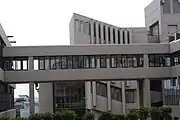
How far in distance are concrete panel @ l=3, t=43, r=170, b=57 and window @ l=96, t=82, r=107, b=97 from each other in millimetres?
12418

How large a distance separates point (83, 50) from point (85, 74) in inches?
87.2

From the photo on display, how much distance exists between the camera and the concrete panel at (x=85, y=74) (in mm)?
36562

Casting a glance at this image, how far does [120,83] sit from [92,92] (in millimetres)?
4874

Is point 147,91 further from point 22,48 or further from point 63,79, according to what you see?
point 22,48

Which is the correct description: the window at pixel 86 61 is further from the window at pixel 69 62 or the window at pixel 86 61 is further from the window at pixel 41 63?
the window at pixel 41 63

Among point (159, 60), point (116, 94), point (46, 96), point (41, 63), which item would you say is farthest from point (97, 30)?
point (41, 63)

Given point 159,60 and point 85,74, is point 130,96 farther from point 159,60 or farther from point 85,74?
point 85,74

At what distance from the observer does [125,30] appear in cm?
5309

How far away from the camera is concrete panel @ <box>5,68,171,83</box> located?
36562mm

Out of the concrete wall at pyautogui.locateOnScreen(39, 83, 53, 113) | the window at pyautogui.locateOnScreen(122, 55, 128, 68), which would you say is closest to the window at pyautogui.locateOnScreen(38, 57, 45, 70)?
the window at pyautogui.locateOnScreen(122, 55, 128, 68)

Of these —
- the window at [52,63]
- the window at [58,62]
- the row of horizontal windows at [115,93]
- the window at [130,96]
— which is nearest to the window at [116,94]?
the row of horizontal windows at [115,93]

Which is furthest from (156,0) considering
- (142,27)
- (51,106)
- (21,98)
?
(21,98)

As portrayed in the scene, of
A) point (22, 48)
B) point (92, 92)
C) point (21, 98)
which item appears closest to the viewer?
point (22, 48)

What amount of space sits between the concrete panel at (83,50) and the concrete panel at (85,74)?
163 cm
